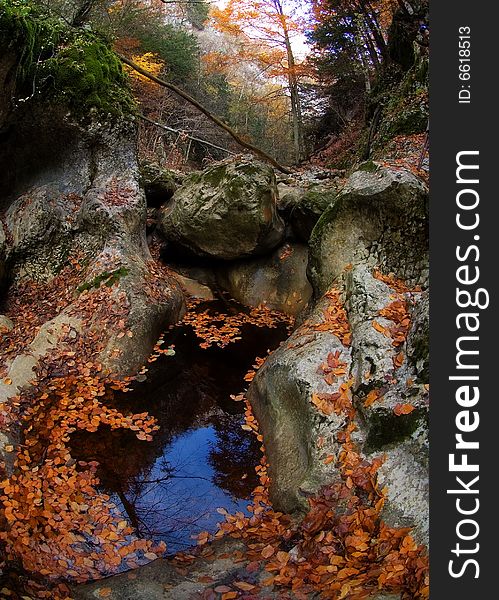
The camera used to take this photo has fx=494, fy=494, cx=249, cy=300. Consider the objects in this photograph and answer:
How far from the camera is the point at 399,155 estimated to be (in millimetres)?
11078

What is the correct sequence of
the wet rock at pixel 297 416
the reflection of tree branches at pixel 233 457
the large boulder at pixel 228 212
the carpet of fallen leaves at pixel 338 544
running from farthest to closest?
the large boulder at pixel 228 212, the reflection of tree branches at pixel 233 457, the wet rock at pixel 297 416, the carpet of fallen leaves at pixel 338 544

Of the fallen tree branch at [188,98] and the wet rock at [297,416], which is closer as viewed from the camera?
the wet rock at [297,416]

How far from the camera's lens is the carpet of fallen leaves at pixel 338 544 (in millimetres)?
3648

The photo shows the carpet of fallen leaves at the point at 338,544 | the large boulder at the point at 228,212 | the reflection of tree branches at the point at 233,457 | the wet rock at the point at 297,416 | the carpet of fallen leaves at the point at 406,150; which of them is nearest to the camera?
the carpet of fallen leaves at the point at 338,544

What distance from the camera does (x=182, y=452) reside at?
21.5 feet

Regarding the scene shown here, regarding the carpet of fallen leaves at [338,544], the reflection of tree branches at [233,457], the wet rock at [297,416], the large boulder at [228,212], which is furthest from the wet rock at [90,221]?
the carpet of fallen leaves at [338,544]

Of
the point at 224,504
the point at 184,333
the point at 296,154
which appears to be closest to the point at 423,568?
the point at 224,504

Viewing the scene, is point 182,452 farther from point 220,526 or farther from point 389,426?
point 389,426

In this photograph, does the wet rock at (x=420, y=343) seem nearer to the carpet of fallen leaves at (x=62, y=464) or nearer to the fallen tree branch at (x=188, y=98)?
the carpet of fallen leaves at (x=62, y=464)

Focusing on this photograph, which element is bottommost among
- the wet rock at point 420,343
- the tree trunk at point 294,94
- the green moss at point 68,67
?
the wet rock at point 420,343

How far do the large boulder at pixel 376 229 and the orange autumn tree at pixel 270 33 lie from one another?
1532 centimetres

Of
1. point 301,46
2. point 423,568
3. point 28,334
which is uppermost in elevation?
point 301,46

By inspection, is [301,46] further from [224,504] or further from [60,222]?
[224,504]

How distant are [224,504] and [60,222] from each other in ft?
22.0
